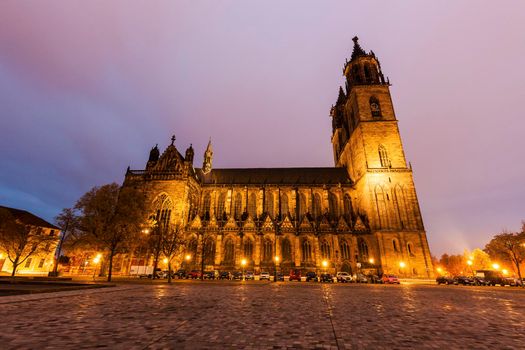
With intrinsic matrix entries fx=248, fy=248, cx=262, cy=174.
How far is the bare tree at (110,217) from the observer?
30703 mm

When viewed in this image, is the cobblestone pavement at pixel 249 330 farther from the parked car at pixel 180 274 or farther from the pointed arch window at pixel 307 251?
the pointed arch window at pixel 307 251

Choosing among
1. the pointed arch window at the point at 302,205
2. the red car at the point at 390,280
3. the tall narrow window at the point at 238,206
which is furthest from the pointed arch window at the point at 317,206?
the red car at the point at 390,280

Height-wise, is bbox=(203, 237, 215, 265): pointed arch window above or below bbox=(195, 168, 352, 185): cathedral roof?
below

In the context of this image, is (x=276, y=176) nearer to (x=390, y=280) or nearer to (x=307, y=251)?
(x=307, y=251)

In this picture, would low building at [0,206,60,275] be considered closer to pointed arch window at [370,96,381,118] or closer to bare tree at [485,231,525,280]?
pointed arch window at [370,96,381,118]

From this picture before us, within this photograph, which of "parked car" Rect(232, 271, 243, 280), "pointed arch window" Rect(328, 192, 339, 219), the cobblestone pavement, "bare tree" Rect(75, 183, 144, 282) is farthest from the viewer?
"pointed arch window" Rect(328, 192, 339, 219)

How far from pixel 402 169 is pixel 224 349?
51267 mm

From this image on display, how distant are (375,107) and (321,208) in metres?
25.0

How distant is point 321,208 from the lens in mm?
52938

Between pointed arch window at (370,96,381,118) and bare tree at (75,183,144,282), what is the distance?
49.0 m

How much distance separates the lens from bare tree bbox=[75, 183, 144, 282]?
30703mm

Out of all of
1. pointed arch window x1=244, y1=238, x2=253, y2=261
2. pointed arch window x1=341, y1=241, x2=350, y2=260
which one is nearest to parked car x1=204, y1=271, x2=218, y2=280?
pointed arch window x1=244, y1=238, x2=253, y2=261

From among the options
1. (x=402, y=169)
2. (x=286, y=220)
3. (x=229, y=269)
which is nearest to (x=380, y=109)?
(x=402, y=169)

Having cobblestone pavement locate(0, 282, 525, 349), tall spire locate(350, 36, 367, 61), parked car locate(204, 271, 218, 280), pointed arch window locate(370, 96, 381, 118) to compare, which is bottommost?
cobblestone pavement locate(0, 282, 525, 349)
